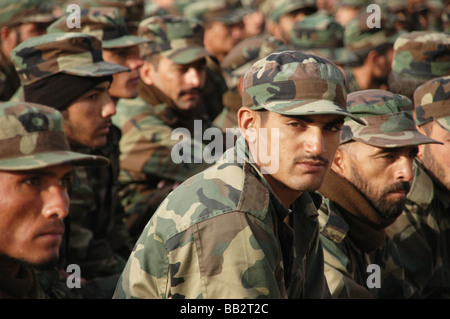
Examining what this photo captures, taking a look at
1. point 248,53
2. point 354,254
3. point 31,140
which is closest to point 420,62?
point 248,53

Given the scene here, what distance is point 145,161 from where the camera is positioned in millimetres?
5590

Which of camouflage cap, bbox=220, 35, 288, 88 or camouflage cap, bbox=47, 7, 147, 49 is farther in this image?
camouflage cap, bbox=220, 35, 288, 88

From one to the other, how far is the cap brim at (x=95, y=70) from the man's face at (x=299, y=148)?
1.85 meters

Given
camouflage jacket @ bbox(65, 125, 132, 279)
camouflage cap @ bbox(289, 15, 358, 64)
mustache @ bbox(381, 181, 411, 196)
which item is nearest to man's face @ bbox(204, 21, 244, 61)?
camouflage cap @ bbox(289, 15, 358, 64)

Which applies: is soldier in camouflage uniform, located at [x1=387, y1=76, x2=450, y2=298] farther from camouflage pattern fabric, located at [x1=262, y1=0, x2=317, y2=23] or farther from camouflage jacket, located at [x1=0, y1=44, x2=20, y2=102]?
camouflage pattern fabric, located at [x1=262, y1=0, x2=317, y2=23]

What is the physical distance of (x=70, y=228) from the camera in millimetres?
4426

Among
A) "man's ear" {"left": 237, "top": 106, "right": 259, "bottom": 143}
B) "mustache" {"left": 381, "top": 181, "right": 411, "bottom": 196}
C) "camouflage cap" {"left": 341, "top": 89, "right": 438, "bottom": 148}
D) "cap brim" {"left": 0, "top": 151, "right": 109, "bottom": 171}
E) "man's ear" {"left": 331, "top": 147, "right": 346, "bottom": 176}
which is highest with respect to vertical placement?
"cap brim" {"left": 0, "top": 151, "right": 109, "bottom": 171}

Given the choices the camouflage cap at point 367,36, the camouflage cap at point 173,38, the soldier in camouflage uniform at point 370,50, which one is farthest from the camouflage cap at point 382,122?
the camouflage cap at point 367,36

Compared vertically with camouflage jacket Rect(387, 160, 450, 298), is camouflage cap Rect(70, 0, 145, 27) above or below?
above

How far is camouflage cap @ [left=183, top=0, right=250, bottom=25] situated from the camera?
387 inches

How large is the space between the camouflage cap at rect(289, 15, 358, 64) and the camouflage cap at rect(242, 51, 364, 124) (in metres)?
5.12

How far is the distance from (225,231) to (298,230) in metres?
0.63

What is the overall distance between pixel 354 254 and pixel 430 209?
39.9 inches

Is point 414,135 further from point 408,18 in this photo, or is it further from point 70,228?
point 408,18
